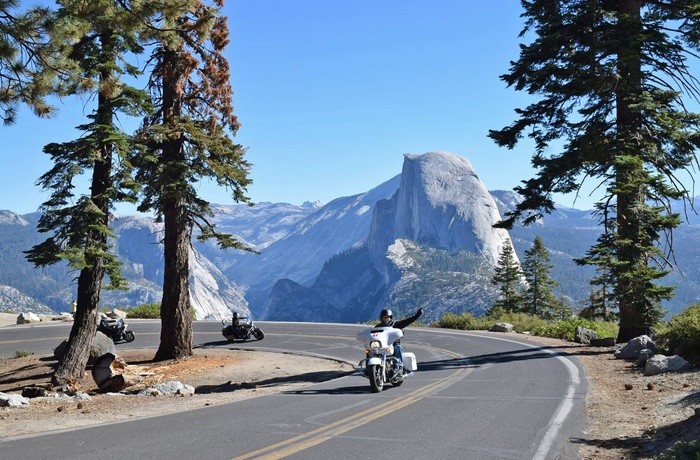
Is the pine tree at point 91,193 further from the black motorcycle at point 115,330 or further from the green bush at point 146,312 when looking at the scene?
the green bush at point 146,312

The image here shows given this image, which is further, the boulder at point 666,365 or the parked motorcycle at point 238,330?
the parked motorcycle at point 238,330

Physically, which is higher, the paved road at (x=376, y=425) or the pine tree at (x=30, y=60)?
the pine tree at (x=30, y=60)

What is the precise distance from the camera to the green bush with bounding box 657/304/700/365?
13.9 metres

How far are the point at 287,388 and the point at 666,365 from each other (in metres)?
8.72

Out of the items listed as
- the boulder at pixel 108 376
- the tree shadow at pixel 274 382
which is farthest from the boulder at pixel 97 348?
the tree shadow at pixel 274 382

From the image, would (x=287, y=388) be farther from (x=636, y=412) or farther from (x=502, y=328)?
(x=502, y=328)

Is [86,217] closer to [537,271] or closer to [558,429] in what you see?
[558,429]

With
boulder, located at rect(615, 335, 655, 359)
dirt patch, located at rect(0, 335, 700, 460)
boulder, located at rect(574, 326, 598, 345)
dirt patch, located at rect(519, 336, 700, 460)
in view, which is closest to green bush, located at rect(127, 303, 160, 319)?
dirt patch, located at rect(0, 335, 700, 460)

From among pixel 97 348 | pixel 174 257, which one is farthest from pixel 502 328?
pixel 97 348

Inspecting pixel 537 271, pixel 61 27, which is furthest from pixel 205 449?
pixel 537 271

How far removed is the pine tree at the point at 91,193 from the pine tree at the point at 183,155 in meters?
2.02

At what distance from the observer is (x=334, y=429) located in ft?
26.0

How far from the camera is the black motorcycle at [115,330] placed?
2538 cm

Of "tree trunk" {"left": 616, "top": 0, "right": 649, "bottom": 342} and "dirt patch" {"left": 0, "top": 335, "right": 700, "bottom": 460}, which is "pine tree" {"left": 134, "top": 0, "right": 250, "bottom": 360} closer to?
"dirt patch" {"left": 0, "top": 335, "right": 700, "bottom": 460}
